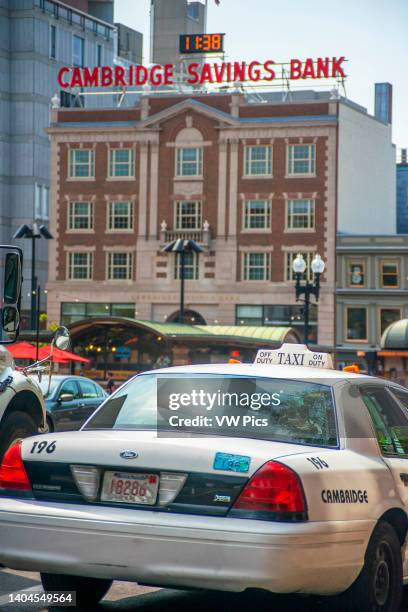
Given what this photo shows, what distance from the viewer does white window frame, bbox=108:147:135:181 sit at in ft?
237

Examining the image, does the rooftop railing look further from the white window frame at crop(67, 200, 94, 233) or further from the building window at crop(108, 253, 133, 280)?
the building window at crop(108, 253, 133, 280)

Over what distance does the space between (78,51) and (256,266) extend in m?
36.8

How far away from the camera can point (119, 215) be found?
72.6 metres

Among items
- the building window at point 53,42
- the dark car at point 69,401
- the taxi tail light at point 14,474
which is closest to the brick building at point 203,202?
the building window at point 53,42

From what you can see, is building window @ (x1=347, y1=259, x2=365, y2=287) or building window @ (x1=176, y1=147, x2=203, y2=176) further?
building window @ (x1=176, y1=147, x2=203, y2=176)

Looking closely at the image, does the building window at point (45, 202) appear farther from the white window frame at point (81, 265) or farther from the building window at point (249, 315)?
the building window at point (249, 315)

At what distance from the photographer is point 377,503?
701cm

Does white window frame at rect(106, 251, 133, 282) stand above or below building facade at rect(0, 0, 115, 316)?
below

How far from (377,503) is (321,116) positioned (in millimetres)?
63615

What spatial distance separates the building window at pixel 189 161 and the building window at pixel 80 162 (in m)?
5.46

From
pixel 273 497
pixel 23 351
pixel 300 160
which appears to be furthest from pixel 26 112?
pixel 273 497

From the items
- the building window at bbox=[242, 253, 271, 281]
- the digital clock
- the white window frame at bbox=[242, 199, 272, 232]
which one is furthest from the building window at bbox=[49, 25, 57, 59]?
the building window at bbox=[242, 253, 271, 281]

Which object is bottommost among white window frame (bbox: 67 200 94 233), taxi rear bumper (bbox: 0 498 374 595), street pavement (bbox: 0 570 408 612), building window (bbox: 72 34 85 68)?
street pavement (bbox: 0 570 408 612)

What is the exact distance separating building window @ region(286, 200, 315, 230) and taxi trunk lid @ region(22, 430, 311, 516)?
207ft
